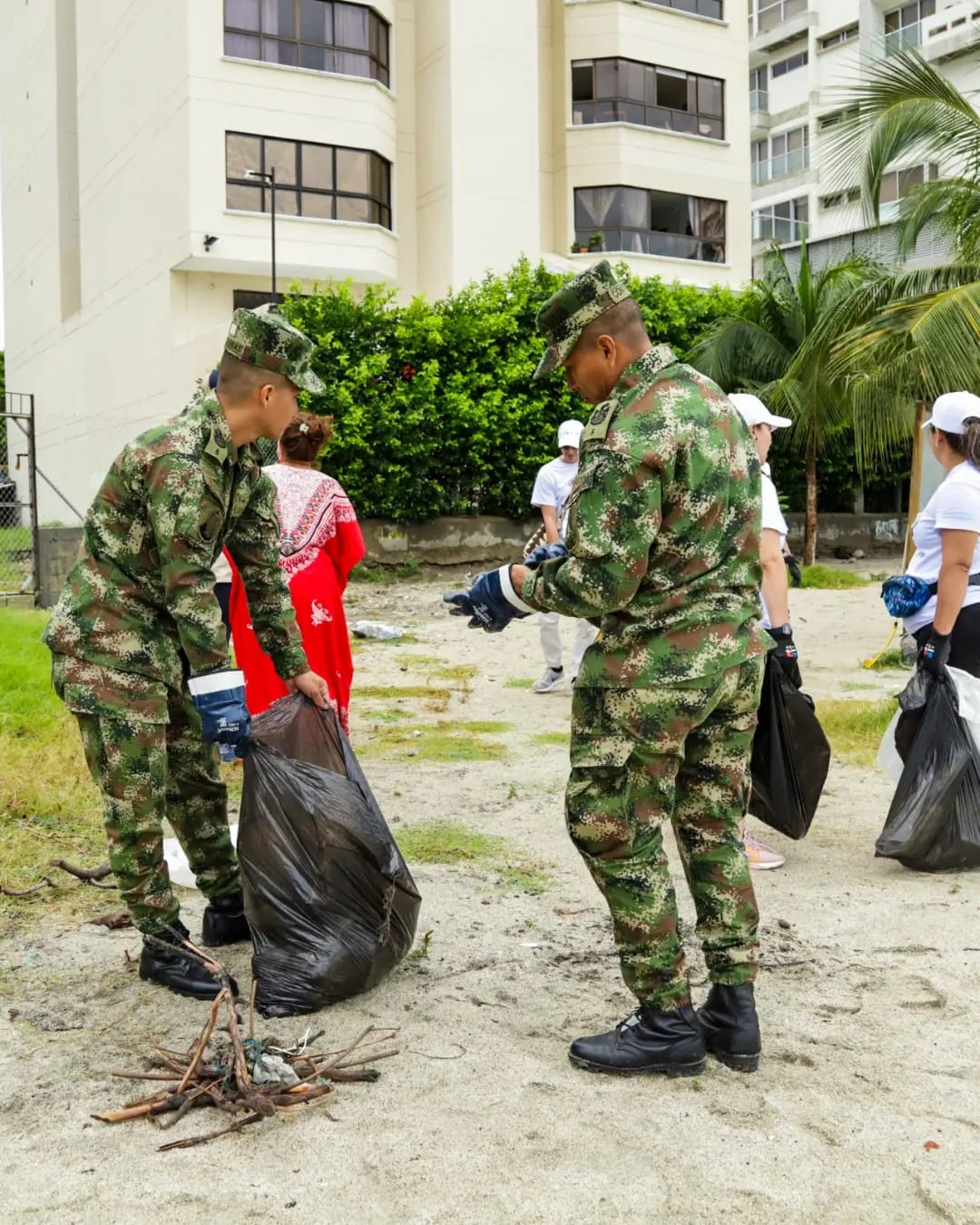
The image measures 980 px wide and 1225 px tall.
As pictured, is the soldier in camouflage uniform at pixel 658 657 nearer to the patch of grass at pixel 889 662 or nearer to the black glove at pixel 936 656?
the black glove at pixel 936 656

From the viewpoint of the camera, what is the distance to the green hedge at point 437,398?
Result: 15.6 meters

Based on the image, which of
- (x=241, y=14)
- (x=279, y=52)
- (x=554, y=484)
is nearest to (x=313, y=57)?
(x=279, y=52)

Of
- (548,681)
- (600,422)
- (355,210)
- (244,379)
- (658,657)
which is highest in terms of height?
(355,210)

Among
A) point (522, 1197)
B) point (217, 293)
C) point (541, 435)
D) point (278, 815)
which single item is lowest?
point (522, 1197)

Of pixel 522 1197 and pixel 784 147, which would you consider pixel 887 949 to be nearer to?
pixel 522 1197

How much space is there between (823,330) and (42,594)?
30.6 ft

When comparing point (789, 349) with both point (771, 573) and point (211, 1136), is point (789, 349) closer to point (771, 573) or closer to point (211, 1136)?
point (771, 573)

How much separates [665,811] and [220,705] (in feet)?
3.96

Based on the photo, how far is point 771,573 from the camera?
4.50m

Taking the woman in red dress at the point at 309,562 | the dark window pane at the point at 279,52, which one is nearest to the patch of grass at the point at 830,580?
the woman in red dress at the point at 309,562

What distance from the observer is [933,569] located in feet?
15.2

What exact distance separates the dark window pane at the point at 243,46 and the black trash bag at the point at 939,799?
66.4 feet

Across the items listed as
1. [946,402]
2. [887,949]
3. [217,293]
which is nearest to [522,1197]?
[887,949]

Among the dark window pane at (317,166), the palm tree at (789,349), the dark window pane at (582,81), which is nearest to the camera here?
the palm tree at (789,349)
